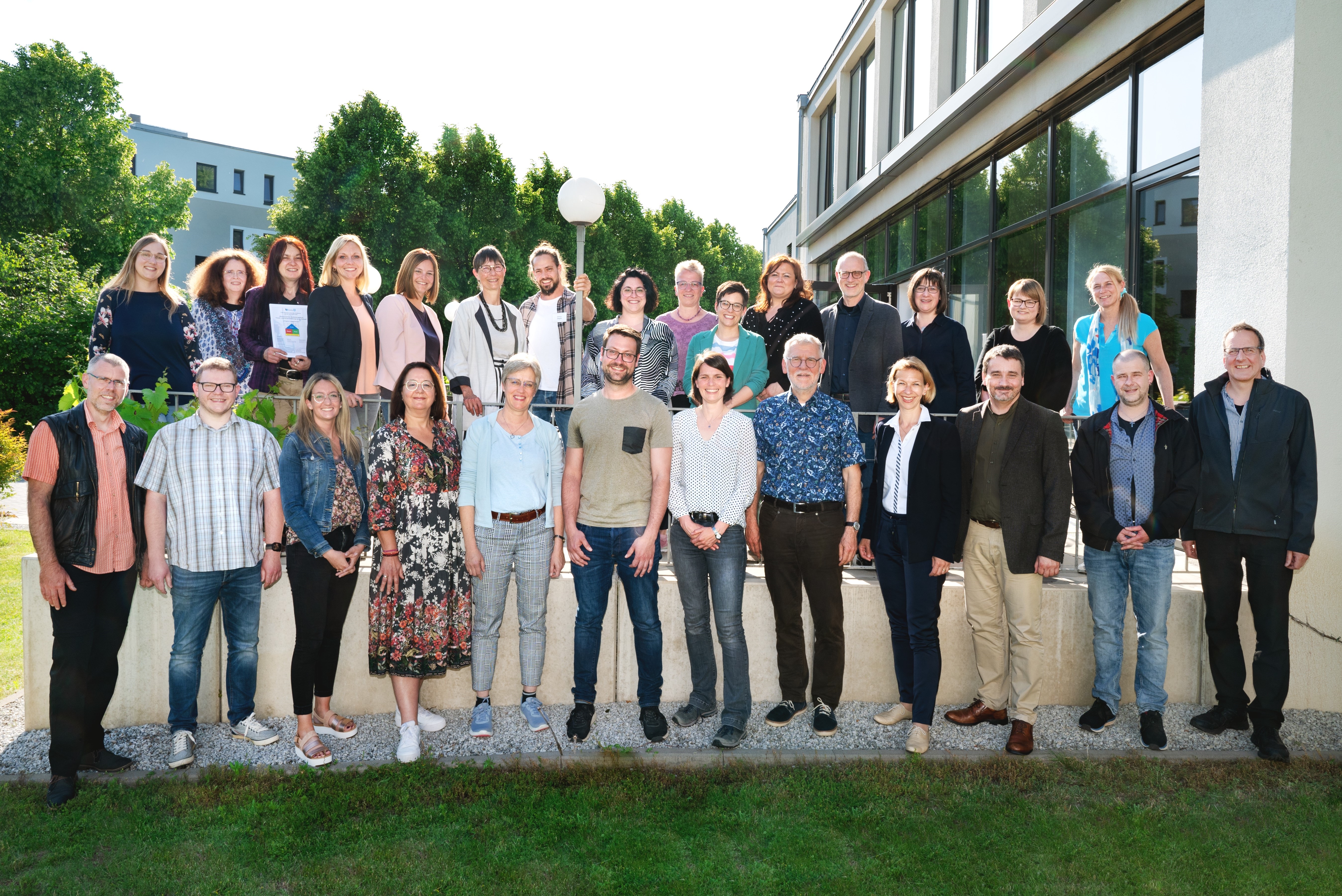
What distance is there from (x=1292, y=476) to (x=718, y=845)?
3.75 meters

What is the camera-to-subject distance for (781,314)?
19.9 feet

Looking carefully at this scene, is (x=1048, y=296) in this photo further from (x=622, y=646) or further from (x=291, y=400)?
(x=291, y=400)

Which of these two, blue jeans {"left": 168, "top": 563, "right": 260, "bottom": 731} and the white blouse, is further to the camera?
the white blouse

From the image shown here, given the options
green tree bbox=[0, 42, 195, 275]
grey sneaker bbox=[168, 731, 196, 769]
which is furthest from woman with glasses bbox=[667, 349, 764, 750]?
green tree bbox=[0, 42, 195, 275]

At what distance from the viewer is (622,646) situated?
5.34m

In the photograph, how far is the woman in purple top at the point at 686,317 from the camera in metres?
5.95

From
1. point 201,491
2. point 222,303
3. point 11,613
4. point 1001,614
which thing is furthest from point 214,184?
point 1001,614

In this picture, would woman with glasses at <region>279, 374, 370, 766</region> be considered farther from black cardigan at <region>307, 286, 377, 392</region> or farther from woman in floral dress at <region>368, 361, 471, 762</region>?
black cardigan at <region>307, 286, 377, 392</region>

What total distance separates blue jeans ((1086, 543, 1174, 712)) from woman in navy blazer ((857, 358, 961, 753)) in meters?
0.94

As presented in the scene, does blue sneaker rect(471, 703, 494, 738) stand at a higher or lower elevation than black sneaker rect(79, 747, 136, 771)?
higher

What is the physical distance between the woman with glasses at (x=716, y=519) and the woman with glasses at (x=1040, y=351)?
1973 millimetres

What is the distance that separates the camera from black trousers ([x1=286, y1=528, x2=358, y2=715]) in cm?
437

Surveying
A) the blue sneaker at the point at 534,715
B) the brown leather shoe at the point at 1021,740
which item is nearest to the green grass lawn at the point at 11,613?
the blue sneaker at the point at 534,715

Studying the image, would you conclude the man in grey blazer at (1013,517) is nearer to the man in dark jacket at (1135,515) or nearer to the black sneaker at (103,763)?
the man in dark jacket at (1135,515)
